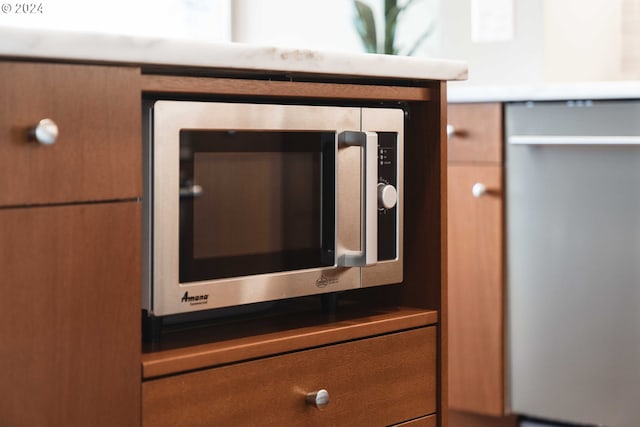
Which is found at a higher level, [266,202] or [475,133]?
[475,133]

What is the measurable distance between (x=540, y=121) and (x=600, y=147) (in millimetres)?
152

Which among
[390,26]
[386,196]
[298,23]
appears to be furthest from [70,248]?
[298,23]

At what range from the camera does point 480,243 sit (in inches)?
82.4

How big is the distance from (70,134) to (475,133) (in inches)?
49.0

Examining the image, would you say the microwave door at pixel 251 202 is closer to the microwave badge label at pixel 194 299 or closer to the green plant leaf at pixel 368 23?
the microwave badge label at pixel 194 299

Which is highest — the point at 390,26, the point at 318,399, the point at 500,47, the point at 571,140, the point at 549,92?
the point at 390,26

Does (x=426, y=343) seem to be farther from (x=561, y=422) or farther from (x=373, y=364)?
(x=561, y=422)

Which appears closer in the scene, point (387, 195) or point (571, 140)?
point (387, 195)

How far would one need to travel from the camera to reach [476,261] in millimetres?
2098

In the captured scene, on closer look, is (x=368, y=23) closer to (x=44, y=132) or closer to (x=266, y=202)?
(x=266, y=202)

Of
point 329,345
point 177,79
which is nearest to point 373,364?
point 329,345

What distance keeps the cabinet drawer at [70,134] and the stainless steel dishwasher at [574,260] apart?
115 cm

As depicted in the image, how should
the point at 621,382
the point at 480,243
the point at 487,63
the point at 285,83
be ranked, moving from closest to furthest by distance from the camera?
the point at 285,83, the point at 621,382, the point at 480,243, the point at 487,63

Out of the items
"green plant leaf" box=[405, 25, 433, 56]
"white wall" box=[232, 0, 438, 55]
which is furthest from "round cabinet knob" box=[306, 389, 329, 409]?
"white wall" box=[232, 0, 438, 55]
